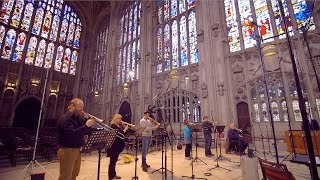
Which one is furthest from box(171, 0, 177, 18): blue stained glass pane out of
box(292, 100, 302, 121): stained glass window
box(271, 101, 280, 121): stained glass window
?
box(292, 100, 302, 121): stained glass window

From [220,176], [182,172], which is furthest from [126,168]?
[220,176]

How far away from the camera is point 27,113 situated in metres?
18.5

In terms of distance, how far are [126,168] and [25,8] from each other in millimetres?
23420

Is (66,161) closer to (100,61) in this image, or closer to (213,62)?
(213,62)

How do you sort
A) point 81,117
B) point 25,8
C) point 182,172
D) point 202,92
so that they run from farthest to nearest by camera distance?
point 25,8
point 202,92
point 182,172
point 81,117

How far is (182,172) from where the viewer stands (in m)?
4.89

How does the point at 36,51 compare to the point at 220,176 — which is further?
the point at 36,51

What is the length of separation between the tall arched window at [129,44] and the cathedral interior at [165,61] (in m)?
0.13

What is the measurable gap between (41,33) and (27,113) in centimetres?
959

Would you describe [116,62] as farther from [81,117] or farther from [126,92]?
[81,117]

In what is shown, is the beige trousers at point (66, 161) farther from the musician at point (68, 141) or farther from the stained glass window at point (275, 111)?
the stained glass window at point (275, 111)

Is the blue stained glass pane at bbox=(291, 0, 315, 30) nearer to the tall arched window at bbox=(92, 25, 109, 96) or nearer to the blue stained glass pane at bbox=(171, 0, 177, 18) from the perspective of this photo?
the blue stained glass pane at bbox=(171, 0, 177, 18)

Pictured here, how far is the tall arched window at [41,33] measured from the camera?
1822 centimetres

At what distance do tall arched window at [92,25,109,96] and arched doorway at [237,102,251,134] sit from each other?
16.3 m
